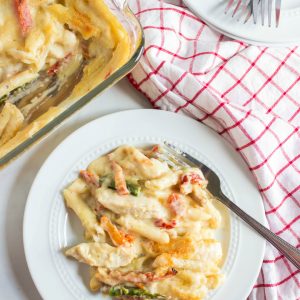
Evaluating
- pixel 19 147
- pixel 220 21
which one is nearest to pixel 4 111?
pixel 19 147

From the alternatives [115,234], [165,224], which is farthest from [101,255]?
[165,224]

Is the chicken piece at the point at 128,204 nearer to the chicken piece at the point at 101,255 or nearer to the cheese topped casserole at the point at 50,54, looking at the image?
the chicken piece at the point at 101,255

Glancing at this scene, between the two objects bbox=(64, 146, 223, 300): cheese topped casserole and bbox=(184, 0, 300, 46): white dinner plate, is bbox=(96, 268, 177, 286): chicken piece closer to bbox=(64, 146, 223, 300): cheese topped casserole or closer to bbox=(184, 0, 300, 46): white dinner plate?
bbox=(64, 146, 223, 300): cheese topped casserole

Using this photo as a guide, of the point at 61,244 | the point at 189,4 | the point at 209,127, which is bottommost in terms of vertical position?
the point at 61,244

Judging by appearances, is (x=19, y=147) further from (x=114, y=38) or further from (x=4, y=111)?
(x=114, y=38)

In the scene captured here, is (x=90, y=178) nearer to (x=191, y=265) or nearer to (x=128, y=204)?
(x=128, y=204)

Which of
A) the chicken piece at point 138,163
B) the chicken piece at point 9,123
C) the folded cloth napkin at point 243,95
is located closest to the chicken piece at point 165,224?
the chicken piece at point 138,163
